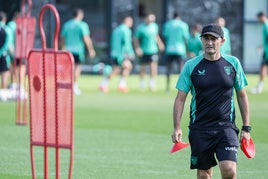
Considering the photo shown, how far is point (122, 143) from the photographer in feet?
57.4

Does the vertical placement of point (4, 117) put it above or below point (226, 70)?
below

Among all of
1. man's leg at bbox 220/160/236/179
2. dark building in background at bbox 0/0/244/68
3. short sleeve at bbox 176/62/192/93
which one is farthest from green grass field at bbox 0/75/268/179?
dark building in background at bbox 0/0/244/68

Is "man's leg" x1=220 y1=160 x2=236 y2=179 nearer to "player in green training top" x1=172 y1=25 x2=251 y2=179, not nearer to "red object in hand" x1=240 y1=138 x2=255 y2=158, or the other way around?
"player in green training top" x1=172 y1=25 x2=251 y2=179

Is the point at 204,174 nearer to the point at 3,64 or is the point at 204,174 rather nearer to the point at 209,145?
the point at 209,145

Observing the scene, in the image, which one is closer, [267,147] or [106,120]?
[267,147]

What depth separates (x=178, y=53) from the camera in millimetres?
33656

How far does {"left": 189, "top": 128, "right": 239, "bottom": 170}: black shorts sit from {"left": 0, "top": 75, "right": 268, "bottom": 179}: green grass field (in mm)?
2696

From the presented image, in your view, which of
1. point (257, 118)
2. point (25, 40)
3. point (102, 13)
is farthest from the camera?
point (102, 13)

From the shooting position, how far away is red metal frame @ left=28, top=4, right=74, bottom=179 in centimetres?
1045

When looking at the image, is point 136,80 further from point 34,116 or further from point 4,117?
point 34,116

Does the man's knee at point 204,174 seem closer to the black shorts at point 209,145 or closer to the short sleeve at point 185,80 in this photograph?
the black shorts at point 209,145

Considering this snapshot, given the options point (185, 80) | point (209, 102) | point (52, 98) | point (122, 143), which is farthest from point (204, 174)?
point (122, 143)

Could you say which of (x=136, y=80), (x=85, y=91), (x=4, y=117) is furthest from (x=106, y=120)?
(x=136, y=80)

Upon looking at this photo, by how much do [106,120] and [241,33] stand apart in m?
21.4
